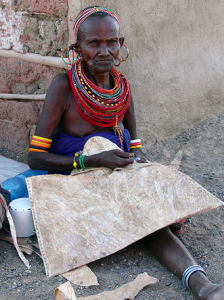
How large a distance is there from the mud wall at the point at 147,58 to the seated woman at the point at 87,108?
584mm

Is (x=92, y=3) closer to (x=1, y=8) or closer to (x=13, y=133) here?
(x=1, y=8)

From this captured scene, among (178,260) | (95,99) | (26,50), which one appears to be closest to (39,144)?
(95,99)

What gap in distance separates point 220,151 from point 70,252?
2.30 m

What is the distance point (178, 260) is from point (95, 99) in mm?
1208

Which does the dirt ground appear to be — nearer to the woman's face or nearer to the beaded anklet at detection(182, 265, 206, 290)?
the beaded anklet at detection(182, 265, 206, 290)

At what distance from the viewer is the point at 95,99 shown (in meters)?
2.57

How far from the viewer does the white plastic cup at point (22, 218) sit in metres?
2.29

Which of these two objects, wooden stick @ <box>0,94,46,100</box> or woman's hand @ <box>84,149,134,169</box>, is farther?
wooden stick @ <box>0,94,46,100</box>

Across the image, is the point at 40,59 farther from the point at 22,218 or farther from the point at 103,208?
the point at 103,208

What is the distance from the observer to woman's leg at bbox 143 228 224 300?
176 cm

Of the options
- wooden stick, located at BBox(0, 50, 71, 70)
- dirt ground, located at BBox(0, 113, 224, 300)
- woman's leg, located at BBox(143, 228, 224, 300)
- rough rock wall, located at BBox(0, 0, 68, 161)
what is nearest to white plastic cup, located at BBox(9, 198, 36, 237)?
dirt ground, located at BBox(0, 113, 224, 300)

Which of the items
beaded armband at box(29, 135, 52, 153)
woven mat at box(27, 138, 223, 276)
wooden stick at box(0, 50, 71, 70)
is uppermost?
wooden stick at box(0, 50, 71, 70)

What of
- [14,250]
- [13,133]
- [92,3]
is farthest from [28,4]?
[14,250]

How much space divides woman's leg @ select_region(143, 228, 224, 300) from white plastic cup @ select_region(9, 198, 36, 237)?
29.6 inches
